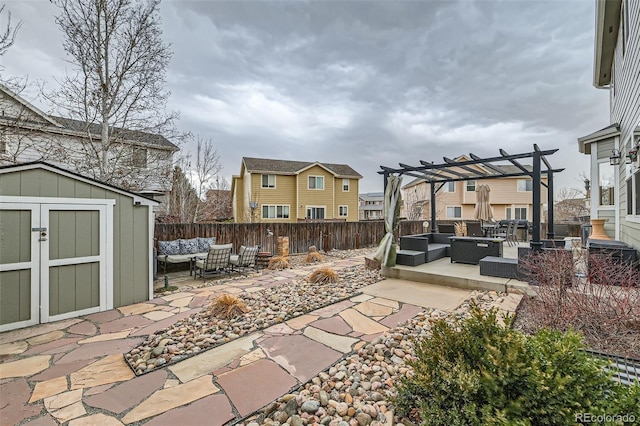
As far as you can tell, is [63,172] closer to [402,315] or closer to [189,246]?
[189,246]

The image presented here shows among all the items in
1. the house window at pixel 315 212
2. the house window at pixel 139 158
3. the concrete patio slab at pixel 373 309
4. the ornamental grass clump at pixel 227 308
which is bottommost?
the concrete patio slab at pixel 373 309

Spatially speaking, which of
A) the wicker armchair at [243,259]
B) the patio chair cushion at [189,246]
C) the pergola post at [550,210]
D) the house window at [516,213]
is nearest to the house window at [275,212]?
the patio chair cushion at [189,246]

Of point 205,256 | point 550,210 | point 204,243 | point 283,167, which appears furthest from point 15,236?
point 283,167

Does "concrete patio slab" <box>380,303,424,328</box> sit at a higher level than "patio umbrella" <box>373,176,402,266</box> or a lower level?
lower

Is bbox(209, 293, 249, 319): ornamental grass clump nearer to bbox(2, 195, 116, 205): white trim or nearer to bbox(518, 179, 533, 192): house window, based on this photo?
bbox(2, 195, 116, 205): white trim

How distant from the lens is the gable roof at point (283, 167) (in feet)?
65.0

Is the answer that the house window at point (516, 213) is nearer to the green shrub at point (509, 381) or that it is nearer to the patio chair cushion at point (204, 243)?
the patio chair cushion at point (204, 243)

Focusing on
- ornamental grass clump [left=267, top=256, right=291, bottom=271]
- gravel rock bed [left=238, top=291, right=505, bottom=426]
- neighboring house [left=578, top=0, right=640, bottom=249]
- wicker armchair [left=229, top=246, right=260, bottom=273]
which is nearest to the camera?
gravel rock bed [left=238, top=291, right=505, bottom=426]

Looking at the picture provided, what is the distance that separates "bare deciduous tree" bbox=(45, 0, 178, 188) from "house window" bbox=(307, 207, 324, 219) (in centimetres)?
1279

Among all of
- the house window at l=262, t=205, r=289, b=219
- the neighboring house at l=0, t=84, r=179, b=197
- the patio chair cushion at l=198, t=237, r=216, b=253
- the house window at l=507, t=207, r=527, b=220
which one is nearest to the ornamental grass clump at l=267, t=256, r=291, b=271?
the patio chair cushion at l=198, t=237, r=216, b=253

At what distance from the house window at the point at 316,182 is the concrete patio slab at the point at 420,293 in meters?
15.8

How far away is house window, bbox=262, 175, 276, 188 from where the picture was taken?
65.2 feet

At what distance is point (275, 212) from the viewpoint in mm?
20203

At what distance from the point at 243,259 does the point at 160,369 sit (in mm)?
5178
